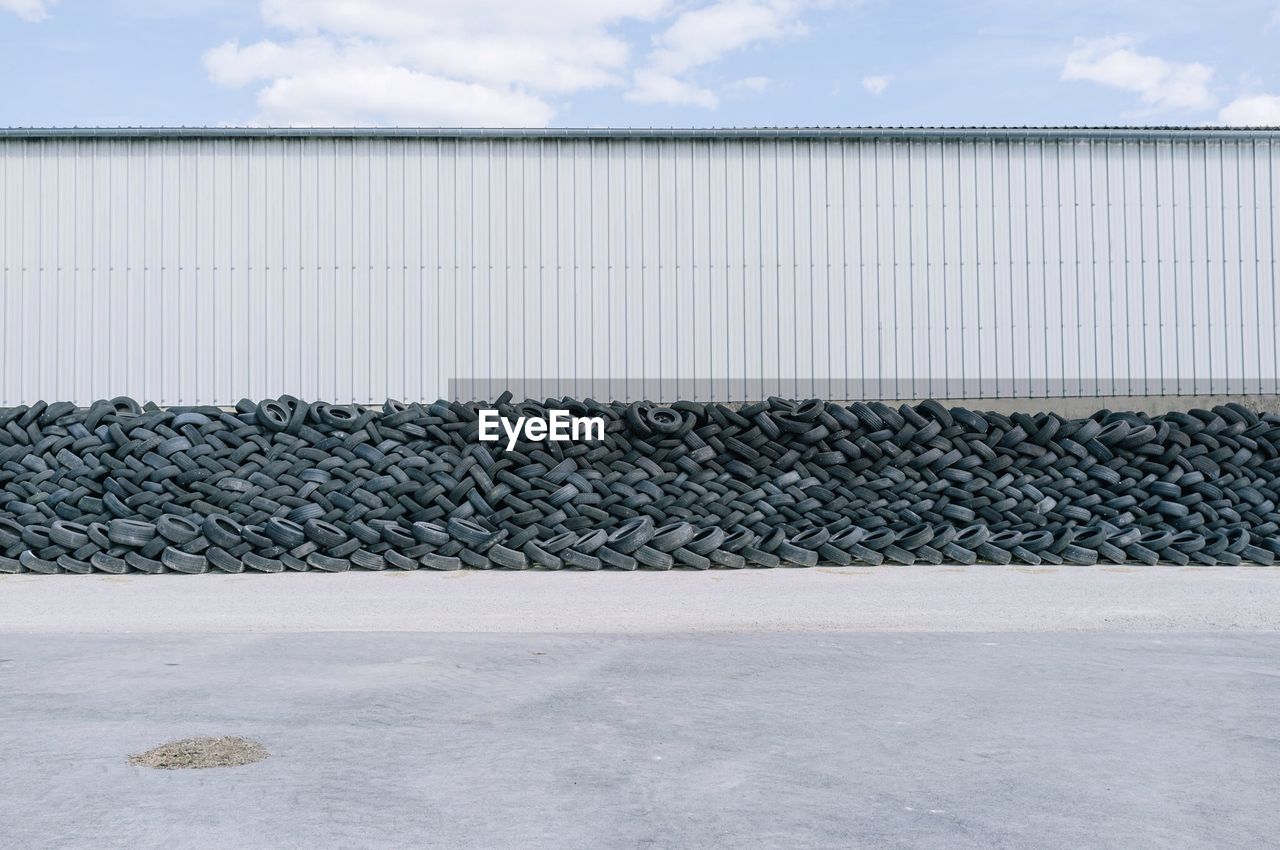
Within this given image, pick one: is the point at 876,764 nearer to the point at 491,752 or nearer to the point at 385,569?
the point at 491,752

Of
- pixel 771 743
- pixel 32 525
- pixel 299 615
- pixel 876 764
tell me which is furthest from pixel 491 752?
pixel 32 525

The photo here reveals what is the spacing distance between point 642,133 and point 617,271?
177cm

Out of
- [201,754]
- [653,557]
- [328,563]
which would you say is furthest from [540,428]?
[201,754]

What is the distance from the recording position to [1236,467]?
13.2 m

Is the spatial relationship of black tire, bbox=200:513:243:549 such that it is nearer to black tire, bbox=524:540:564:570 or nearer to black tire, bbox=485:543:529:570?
black tire, bbox=485:543:529:570

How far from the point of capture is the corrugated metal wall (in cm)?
1416

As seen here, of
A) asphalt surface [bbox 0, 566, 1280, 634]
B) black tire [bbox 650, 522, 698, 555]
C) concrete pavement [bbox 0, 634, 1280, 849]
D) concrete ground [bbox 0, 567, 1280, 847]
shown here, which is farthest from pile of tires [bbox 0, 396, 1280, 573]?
concrete pavement [bbox 0, 634, 1280, 849]

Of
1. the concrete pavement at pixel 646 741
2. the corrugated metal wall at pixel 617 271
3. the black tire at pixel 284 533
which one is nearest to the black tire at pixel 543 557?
the black tire at pixel 284 533

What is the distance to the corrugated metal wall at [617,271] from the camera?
14164mm

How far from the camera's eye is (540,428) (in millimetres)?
12805

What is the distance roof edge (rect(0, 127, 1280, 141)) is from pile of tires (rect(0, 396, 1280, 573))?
356 cm

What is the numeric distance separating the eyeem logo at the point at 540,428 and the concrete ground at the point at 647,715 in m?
2.29

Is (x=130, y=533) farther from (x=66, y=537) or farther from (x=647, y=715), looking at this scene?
(x=647, y=715)

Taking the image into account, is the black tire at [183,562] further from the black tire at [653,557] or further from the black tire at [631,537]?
the black tire at [653,557]
